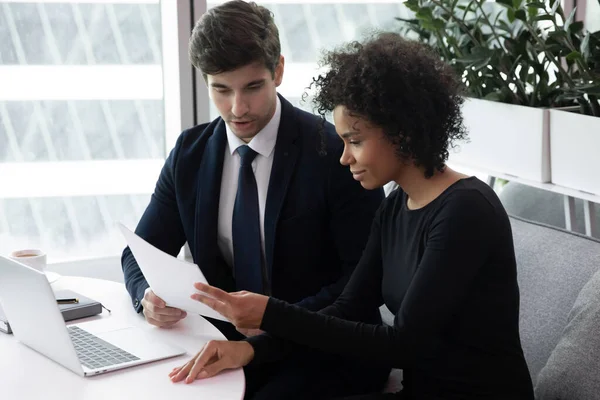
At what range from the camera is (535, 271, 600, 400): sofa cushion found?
5.90ft

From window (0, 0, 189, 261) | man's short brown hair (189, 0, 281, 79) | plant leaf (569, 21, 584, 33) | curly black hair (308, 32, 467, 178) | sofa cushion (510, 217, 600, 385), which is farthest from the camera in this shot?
window (0, 0, 189, 261)

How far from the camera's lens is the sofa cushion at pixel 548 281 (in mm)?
2027

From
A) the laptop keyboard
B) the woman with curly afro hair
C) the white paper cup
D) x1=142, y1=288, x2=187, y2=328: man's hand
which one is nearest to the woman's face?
the woman with curly afro hair

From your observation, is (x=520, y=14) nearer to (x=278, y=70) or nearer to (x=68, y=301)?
(x=278, y=70)

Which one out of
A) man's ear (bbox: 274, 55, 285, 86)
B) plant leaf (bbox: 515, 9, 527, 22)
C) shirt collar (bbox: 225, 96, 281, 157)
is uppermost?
man's ear (bbox: 274, 55, 285, 86)

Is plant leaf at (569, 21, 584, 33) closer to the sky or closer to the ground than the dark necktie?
closer to the sky

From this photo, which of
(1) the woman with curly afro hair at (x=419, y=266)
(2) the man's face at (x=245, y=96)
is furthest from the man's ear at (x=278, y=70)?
(1) the woman with curly afro hair at (x=419, y=266)

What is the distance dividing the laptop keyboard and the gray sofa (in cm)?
76

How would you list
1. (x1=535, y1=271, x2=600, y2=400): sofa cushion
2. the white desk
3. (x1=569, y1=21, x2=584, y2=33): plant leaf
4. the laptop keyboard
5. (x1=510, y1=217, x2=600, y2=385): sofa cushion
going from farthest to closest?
(x1=569, y1=21, x2=584, y2=33): plant leaf
(x1=510, y1=217, x2=600, y2=385): sofa cushion
(x1=535, y1=271, x2=600, y2=400): sofa cushion
the laptop keyboard
the white desk

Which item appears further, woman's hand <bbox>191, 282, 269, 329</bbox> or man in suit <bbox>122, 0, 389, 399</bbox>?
man in suit <bbox>122, 0, 389, 399</bbox>

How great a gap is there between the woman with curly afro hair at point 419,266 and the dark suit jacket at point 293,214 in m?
0.23

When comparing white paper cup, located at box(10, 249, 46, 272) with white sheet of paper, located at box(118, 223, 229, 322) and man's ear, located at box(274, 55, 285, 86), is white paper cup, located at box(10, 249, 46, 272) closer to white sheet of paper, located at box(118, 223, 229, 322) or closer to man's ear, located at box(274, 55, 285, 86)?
white sheet of paper, located at box(118, 223, 229, 322)

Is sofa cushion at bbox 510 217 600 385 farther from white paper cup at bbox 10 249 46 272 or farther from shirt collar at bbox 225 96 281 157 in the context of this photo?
white paper cup at bbox 10 249 46 272

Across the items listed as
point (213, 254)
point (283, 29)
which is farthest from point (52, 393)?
point (283, 29)
